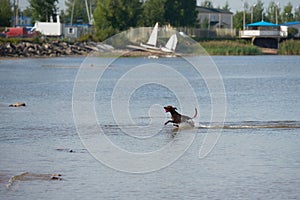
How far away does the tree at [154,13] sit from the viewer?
11869 cm

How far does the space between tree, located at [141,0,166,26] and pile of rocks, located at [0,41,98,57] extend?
17.5 m

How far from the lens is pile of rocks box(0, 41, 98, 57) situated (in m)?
85.3

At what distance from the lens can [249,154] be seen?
17.9m

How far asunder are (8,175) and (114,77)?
38.5 metres

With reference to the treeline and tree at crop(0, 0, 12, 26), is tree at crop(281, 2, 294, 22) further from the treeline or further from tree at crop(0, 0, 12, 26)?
tree at crop(0, 0, 12, 26)

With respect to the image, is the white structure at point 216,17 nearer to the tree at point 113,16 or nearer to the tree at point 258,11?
the tree at point 258,11

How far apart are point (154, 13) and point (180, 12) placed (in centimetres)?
639

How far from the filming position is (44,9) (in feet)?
385

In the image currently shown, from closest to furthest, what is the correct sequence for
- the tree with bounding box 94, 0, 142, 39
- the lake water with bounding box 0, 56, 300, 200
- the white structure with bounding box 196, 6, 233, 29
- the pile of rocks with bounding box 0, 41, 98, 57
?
the lake water with bounding box 0, 56, 300, 200, the pile of rocks with bounding box 0, 41, 98, 57, the tree with bounding box 94, 0, 142, 39, the white structure with bounding box 196, 6, 233, 29

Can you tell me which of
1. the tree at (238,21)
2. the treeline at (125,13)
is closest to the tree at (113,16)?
the treeline at (125,13)

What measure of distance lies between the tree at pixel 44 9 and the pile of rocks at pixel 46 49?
15.7 m

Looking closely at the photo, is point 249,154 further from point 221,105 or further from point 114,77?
point 114,77

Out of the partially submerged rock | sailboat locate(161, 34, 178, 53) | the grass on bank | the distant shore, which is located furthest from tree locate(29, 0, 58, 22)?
the partially submerged rock

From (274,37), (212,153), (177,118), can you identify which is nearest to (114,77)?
(177,118)
